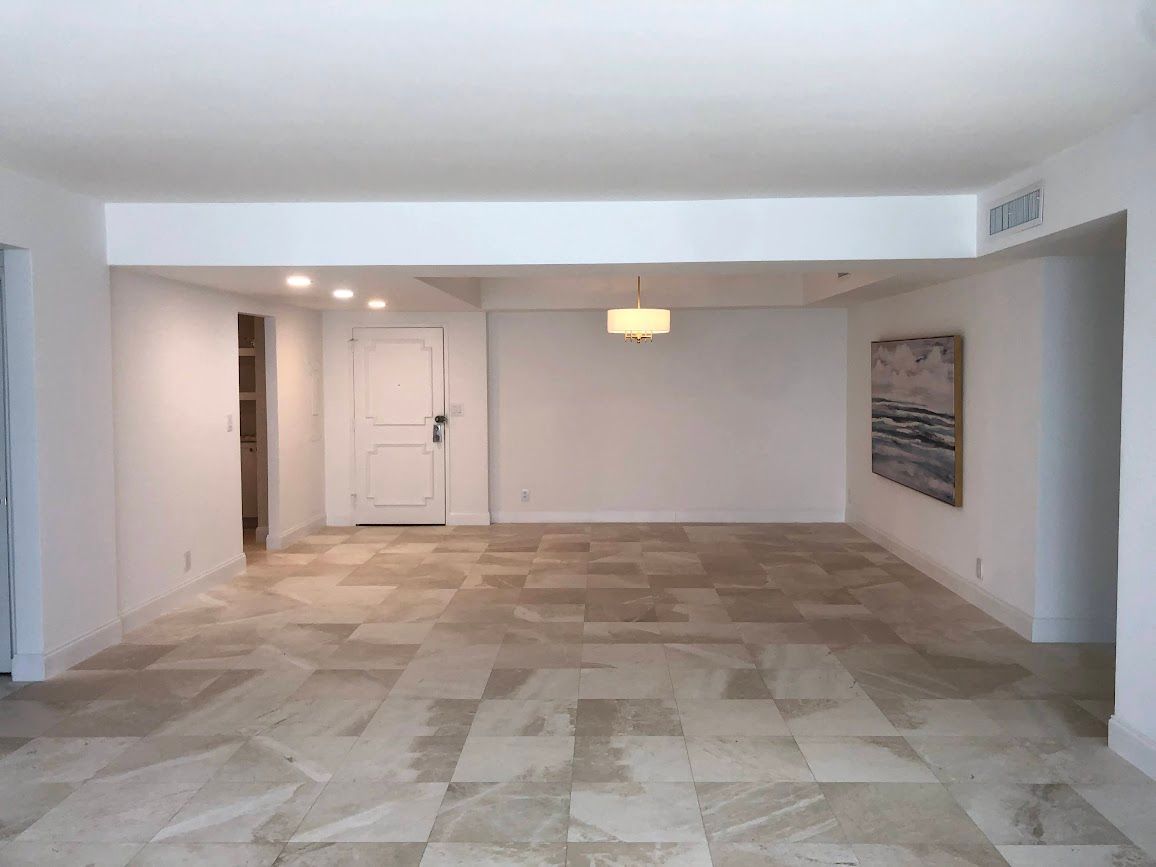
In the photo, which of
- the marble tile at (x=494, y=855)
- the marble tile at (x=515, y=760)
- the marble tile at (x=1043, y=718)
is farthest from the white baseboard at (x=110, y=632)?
the marble tile at (x=1043, y=718)

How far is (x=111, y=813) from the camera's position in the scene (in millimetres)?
3285

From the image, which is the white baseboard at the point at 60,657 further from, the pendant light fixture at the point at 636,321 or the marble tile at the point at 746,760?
the pendant light fixture at the point at 636,321

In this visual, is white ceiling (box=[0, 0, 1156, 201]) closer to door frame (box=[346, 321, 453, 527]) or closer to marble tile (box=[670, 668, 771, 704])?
marble tile (box=[670, 668, 771, 704])

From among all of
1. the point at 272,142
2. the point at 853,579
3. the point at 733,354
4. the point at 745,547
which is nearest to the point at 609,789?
the point at 272,142

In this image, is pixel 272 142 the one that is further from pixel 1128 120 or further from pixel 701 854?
pixel 1128 120

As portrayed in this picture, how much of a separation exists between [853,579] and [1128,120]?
414 cm

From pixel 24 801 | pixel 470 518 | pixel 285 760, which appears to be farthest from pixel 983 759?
pixel 470 518

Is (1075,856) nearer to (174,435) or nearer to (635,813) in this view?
(635,813)

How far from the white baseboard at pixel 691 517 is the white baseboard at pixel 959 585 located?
35.1 inches

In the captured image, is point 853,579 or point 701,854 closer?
point 701,854

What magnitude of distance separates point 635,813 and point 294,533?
6179mm

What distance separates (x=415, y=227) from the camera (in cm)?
517

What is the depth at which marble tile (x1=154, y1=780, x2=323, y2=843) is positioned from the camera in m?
3.10

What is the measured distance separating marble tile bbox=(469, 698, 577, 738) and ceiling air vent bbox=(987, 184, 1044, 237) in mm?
3166
